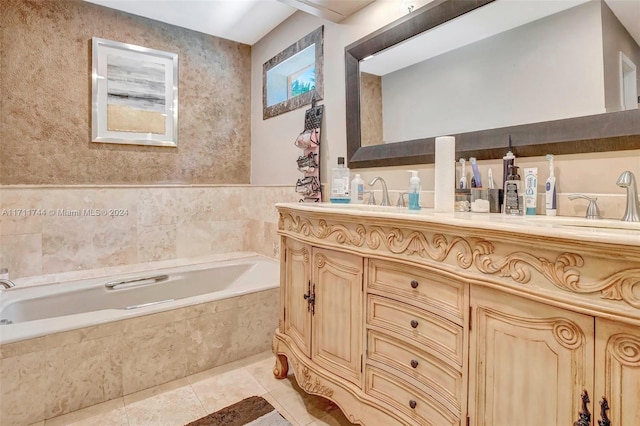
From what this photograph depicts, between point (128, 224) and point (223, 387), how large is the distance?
155 centimetres

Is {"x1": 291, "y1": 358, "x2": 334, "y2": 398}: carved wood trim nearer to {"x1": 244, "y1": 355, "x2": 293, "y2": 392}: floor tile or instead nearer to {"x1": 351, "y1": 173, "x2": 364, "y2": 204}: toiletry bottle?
{"x1": 244, "y1": 355, "x2": 293, "y2": 392}: floor tile

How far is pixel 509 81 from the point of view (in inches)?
51.5

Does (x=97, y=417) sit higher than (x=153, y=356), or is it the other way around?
(x=153, y=356)

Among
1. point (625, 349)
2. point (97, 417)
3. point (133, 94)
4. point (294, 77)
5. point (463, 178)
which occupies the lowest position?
point (97, 417)

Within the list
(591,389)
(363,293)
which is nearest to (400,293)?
(363,293)

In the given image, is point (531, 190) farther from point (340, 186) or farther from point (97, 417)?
point (97, 417)

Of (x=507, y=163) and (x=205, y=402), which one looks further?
(x=205, y=402)

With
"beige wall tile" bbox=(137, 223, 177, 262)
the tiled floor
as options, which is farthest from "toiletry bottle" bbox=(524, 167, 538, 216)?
"beige wall tile" bbox=(137, 223, 177, 262)

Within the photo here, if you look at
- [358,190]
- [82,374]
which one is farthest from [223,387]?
[358,190]

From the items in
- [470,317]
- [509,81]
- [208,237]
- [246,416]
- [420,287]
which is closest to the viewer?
[470,317]

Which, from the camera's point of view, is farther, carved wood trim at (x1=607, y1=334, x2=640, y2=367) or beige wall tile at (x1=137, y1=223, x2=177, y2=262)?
beige wall tile at (x1=137, y1=223, x2=177, y2=262)

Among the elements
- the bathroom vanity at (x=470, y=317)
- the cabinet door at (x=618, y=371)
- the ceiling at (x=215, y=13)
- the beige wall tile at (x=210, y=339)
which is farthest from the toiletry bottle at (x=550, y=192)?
the ceiling at (x=215, y=13)

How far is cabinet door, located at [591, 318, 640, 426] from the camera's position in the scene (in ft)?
2.14

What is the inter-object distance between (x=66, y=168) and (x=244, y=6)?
1.88 meters
